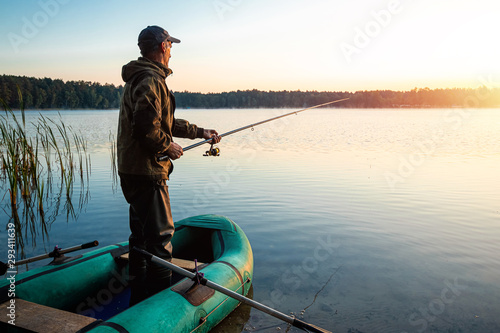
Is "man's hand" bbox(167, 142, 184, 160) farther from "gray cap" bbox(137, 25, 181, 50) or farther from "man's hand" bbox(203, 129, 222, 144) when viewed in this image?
"gray cap" bbox(137, 25, 181, 50)

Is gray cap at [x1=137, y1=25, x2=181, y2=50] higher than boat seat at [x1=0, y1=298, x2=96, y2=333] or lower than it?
higher

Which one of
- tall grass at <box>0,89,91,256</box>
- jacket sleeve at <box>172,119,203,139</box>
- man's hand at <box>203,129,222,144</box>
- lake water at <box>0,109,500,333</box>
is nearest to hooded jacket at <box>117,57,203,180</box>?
jacket sleeve at <box>172,119,203,139</box>

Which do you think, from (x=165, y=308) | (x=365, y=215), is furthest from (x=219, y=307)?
(x=365, y=215)

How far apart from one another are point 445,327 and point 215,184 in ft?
21.4

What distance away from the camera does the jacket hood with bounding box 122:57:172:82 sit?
3.10 m

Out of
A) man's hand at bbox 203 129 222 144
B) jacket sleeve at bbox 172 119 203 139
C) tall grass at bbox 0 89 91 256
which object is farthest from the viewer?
tall grass at bbox 0 89 91 256

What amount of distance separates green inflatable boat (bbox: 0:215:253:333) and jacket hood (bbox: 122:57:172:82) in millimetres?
1781

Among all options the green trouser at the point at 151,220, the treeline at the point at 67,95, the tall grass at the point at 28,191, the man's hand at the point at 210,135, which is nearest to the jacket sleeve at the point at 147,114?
the green trouser at the point at 151,220

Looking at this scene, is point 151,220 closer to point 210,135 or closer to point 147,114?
point 147,114

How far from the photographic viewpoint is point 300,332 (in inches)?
144

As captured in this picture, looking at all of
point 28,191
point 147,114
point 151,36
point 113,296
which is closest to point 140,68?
point 151,36

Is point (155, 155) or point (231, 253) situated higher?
point (155, 155)

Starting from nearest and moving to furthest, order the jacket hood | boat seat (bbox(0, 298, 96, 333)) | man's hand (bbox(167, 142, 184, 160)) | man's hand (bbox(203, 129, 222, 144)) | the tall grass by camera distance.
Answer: boat seat (bbox(0, 298, 96, 333)), the jacket hood, man's hand (bbox(167, 142, 184, 160)), man's hand (bbox(203, 129, 222, 144)), the tall grass

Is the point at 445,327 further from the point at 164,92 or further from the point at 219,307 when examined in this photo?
the point at 164,92
